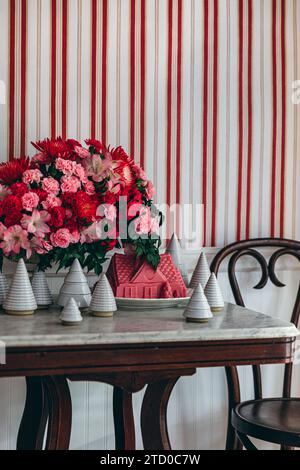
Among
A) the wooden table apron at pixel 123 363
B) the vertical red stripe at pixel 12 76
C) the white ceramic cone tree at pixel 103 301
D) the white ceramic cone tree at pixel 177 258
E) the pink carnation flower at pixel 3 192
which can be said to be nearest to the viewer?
the wooden table apron at pixel 123 363

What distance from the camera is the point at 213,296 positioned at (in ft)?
6.50

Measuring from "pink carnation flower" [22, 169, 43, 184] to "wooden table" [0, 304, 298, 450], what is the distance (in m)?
0.39

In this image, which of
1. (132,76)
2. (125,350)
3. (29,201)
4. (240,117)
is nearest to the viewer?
(125,350)

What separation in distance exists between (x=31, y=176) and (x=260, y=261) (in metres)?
1.04

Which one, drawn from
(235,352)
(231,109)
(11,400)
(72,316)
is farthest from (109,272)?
(231,109)

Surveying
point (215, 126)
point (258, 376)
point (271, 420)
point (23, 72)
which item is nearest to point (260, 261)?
point (258, 376)

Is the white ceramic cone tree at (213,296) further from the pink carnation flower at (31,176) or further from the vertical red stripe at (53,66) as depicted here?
the vertical red stripe at (53,66)

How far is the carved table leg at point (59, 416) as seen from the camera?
1.73 meters

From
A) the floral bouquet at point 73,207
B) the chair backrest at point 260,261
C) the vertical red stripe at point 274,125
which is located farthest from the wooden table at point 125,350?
the vertical red stripe at point 274,125

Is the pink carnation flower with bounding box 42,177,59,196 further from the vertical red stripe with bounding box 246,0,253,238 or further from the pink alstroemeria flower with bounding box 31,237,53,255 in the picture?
the vertical red stripe with bounding box 246,0,253,238

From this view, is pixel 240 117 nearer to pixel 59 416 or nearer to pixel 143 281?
pixel 143 281

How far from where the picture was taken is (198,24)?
8.52 feet

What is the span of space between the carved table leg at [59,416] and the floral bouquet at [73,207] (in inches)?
16.0
